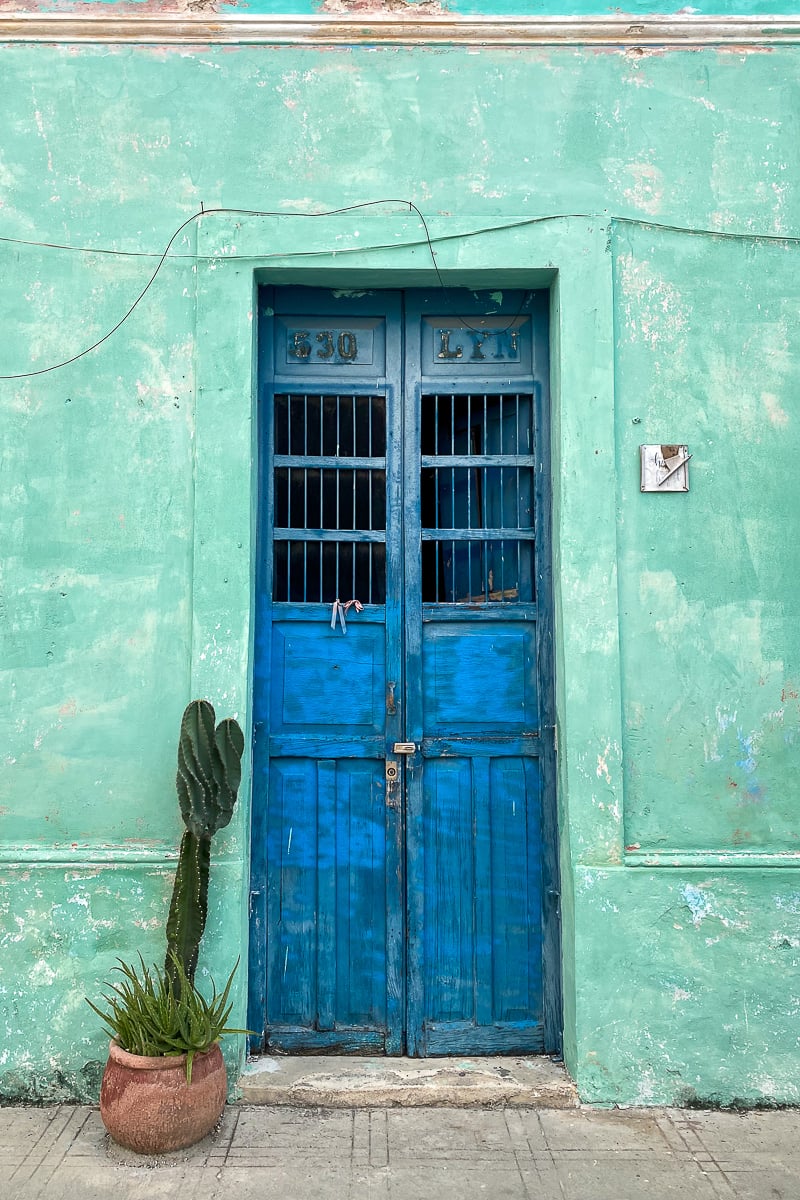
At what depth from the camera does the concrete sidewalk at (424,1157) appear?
3.11 m

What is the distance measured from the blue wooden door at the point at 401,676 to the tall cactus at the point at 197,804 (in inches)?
19.4

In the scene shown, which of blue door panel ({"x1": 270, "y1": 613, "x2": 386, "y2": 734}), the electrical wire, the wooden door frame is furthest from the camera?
blue door panel ({"x1": 270, "y1": 613, "x2": 386, "y2": 734})

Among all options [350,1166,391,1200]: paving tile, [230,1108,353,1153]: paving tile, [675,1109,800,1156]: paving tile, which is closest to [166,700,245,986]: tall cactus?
[230,1108,353,1153]: paving tile

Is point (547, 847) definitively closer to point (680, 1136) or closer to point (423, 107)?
point (680, 1136)

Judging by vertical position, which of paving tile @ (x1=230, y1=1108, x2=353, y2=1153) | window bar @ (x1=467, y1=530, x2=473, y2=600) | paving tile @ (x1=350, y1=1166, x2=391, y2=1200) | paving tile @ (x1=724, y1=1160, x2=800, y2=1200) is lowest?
paving tile @ (x1=724, y1=1160, x2=800, y2=1200)

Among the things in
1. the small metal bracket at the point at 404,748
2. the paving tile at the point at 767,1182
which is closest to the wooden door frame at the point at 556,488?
the small metal bracket at the point at 404,748

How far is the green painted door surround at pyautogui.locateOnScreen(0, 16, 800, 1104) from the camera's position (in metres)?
3.74

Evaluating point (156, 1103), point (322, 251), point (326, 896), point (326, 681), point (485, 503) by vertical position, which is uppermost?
point (322, 251)

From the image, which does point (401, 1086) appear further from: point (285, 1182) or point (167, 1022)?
point (167, 1022)

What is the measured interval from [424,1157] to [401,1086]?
0.39 meters

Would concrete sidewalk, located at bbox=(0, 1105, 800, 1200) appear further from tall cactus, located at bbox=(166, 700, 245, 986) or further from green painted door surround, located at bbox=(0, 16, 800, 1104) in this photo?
tall cactus, located at bbox=(166, 700, 245, 986)

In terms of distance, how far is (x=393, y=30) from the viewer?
12.9 feet

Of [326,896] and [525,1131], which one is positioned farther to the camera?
[326,896]

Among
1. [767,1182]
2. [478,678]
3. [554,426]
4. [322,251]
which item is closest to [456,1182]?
[767,1182]
